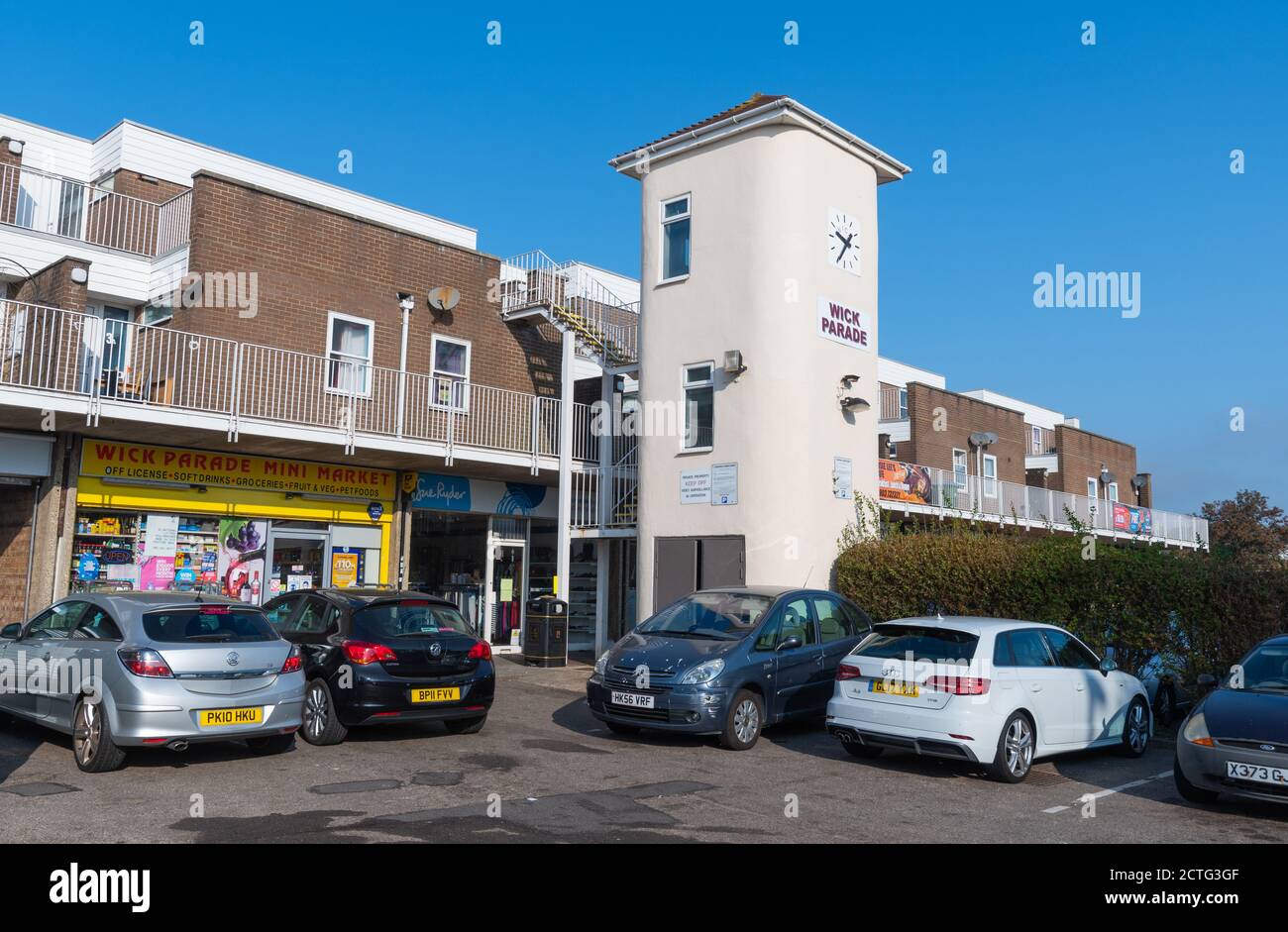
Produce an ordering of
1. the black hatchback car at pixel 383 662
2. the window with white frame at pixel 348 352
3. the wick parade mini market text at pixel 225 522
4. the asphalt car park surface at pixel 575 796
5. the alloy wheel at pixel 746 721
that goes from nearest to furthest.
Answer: the asphalt car park surface at pixel 575 796
the black hatchback car at pixel 383 662
the alloy wheel at pixel 746 721
the wick parade mini market text at pixel 225 522
the window with white frame at pixel 348 352

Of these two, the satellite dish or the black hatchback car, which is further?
the satellite dish

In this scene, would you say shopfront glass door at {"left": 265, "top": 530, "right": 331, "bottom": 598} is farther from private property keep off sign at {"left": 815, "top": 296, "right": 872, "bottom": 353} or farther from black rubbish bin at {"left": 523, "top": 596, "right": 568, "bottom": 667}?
private property keep off sign at {"left": 815, "top": 296, "right": 872, "bottom": 353}

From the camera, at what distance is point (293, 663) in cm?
885

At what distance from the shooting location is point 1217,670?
11828 mm

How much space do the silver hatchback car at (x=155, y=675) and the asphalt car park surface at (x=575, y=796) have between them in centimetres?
34

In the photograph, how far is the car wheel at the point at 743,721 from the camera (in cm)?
1007

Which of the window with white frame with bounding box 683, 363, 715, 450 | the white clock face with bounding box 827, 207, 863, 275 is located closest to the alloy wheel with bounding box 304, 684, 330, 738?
the window with white frame with bounding box 683, 363, 715, 450

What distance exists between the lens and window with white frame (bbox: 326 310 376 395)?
17.0 metres

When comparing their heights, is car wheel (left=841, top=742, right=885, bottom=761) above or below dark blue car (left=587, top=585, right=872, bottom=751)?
below

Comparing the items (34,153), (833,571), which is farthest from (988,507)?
(34,153)

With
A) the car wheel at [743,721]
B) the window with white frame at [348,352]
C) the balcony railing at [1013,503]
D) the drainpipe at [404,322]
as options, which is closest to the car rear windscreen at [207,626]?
the car wheel at [743,721]

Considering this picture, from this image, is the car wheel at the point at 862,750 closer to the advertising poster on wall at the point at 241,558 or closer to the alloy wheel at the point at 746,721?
the alloy wheel at the point at 746,721

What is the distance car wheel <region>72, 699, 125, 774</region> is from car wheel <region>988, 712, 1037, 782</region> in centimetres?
742

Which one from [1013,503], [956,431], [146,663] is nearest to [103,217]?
[146,663]
